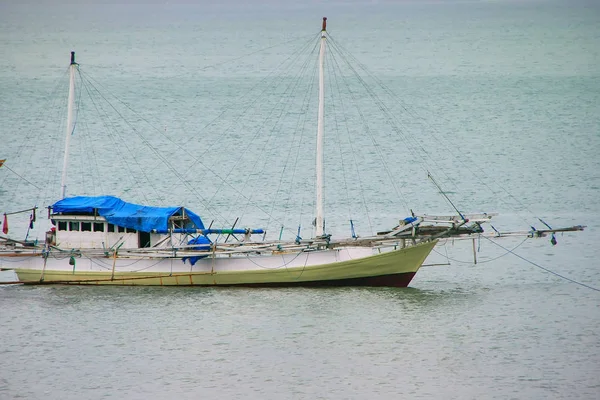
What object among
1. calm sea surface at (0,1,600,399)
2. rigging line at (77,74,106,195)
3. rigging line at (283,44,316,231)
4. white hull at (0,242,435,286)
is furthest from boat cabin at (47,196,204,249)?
rigging line at (77,74,106,195)

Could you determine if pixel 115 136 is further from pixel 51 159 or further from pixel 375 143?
pixel 375 143

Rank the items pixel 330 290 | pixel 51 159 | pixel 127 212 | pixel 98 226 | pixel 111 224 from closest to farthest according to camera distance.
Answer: pixel 330 290
pixel 127 212
pixel 111 224
pixel 98 226
pixel 51 159

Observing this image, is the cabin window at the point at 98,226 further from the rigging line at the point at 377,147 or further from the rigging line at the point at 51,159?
the rigging line at the point at 51,159

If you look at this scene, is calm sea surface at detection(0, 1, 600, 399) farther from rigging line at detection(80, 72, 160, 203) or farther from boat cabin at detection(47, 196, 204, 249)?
boat cabin at detection(47, 196, 204, 249)

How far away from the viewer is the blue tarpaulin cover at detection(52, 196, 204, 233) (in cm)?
5953

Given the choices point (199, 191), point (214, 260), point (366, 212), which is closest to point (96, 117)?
point (199, 191)

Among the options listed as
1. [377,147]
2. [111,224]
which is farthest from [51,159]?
[111,224]

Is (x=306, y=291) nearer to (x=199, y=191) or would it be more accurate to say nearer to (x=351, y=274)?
(x=351, y=274)

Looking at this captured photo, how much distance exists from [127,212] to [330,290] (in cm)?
1133

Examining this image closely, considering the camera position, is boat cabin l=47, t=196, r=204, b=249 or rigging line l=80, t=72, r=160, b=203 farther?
rigging line l=80, t=72, r=160, b=203

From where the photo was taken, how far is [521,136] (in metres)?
119

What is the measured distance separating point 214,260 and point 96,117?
2972 inches

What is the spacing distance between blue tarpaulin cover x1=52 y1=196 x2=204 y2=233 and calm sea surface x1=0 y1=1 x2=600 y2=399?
134 inches

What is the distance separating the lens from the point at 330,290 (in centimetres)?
5866
